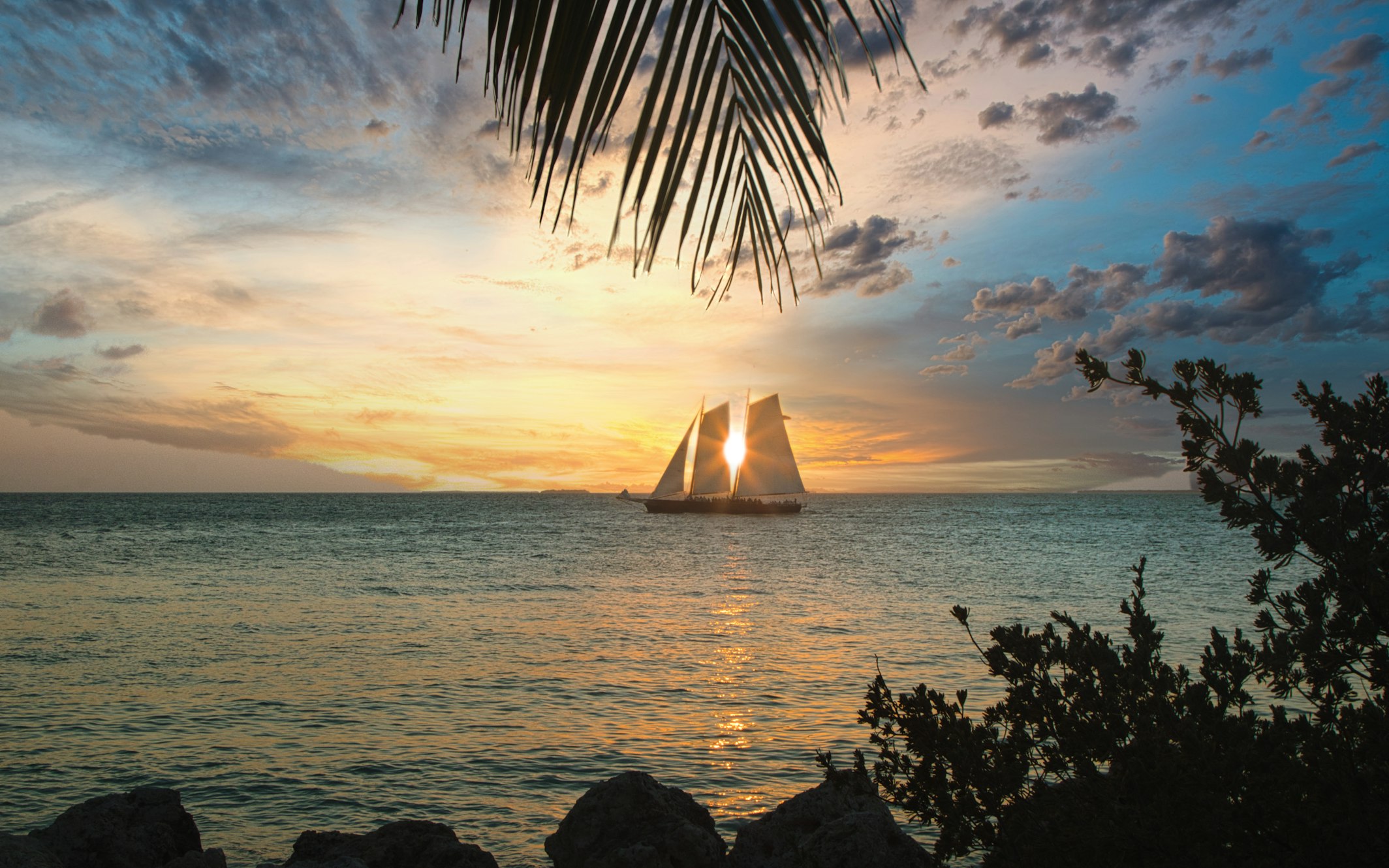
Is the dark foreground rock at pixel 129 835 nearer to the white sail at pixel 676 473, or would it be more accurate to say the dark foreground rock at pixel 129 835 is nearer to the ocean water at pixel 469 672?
the ocean water at pixel 469 672

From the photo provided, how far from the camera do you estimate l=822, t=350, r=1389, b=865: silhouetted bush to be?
9.20 ft

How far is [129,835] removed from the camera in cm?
553

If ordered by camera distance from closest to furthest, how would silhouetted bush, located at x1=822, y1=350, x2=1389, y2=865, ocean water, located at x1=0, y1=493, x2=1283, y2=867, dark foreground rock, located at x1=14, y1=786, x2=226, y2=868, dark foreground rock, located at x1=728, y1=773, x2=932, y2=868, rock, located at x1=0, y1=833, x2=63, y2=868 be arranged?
silhouetted bush, located at x1=822, y1=350, x2=1389, y2=865 < rock, located at x1=0, y1=833, x2=63, y2=868 < dark foreground rock, located at x1=728, y1=773, x2=932, y2=868 < dark foreground rock, located at x1=14, y1=786, x2=226, y2=868 < ocean water, located at x1=0, y1=493, x2=1283, y2=867

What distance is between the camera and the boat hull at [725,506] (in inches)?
3295

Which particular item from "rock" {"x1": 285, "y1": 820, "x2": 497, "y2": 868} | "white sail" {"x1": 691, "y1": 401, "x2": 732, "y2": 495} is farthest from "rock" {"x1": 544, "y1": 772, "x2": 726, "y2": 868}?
"white sail" {"x1": 691, "y1": 401, "x2": 732, "y2": 495}

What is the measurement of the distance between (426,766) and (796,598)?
47.4 feet

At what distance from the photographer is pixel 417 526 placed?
65250mm

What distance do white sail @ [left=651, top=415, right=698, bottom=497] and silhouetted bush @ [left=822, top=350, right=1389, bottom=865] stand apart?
2942 inches

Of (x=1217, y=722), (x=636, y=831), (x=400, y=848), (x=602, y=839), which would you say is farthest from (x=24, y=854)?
(x=1217, y=722)

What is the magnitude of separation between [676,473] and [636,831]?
76.5m

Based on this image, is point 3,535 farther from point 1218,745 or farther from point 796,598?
point 1218,745

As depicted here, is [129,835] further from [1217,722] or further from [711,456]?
[711,456]

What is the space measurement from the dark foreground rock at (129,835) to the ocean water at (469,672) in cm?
77

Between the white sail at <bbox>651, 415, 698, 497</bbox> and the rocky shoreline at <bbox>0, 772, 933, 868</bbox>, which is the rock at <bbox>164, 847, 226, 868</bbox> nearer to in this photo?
the rocky shoreline at <bbox>0, 772, 933, 868</bbox>
